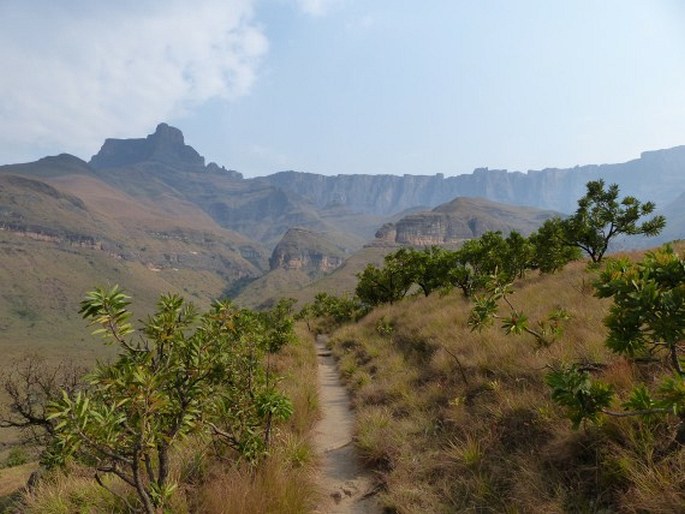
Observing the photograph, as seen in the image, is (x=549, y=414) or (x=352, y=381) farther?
(x=352, y=381)

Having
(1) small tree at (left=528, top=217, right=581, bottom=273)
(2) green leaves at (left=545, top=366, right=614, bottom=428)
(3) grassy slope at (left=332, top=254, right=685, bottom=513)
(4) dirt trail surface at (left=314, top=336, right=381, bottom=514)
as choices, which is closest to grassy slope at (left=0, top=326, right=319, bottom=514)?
(4) dirt trail surface at (left=314, top=336, right=381, bottom=514)

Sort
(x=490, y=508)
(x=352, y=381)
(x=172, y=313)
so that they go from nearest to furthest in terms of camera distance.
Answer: (x=172, y=313) → (x=490, y=508) → (x=352, y=381)

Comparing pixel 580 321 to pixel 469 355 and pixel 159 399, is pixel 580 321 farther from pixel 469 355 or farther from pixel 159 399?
pixel 159 399

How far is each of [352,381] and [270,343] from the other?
683cm

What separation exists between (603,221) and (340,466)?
69.4ft

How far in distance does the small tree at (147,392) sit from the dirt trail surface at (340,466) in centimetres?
274

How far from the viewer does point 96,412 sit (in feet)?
12.7

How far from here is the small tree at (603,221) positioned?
21.8m

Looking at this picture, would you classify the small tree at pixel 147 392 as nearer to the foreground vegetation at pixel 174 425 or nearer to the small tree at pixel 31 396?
the foreground vegetation at pixel 174 425

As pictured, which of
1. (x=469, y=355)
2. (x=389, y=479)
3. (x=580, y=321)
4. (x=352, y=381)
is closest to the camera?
(x=389, y=479)

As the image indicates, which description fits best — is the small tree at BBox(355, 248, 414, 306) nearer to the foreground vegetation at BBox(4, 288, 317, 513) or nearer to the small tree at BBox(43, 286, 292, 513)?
the foreground vegetation at BBox(4, 288, 317, 513)

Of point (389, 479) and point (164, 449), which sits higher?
point (164, 449)

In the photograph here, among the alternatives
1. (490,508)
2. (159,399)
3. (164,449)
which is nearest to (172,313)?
(159,399)

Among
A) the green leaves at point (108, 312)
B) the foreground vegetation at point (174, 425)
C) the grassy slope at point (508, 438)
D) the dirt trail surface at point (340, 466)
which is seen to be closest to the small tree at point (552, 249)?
the grassy slope at point (508, 438)
